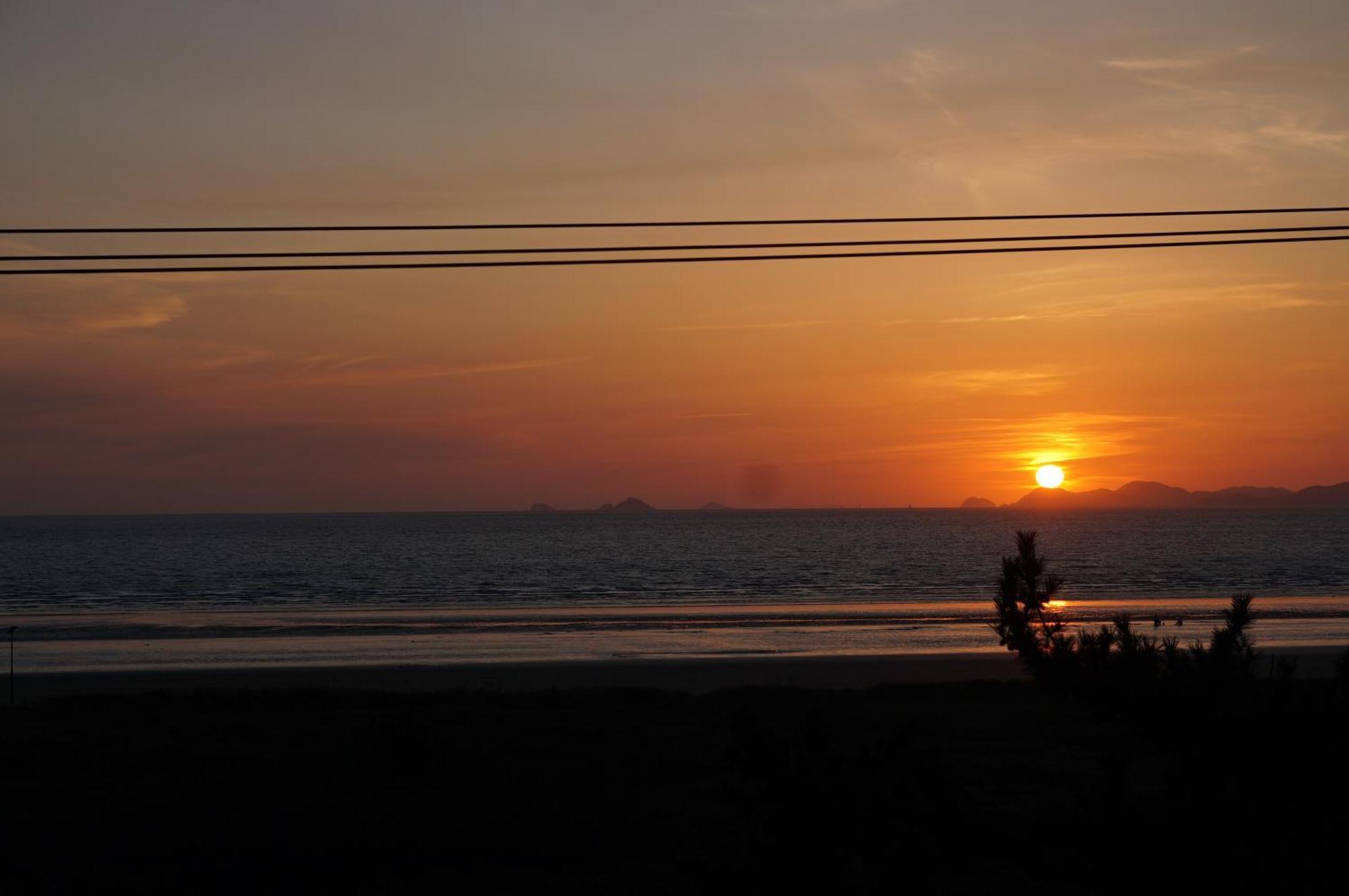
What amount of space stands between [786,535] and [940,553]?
55010 mm

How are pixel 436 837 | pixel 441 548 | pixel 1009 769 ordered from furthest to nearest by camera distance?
pixel 441 548 < pixel 1009 769 < pixel 436 837

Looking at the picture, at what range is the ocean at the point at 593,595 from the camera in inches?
1547

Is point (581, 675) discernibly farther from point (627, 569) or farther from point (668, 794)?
point (627, 569)

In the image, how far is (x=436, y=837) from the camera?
11.9 metres

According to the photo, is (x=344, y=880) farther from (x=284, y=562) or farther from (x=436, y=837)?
(x=284, y=562)

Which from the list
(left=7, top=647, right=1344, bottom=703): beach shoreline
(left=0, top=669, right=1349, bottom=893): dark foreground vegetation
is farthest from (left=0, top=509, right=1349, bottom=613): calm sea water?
(left=0, top=669, right=1349, bottom=893): dark foreground vegetation

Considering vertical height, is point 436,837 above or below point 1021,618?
below

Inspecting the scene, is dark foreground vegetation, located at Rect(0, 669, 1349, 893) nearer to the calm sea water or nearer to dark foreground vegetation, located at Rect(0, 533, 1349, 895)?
dark foreground vegetation, located at Rect(0, 533, 1349, 895)

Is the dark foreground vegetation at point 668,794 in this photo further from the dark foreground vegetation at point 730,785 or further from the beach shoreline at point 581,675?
the beach shoreline at point 581,675

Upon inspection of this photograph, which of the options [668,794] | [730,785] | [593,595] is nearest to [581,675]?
[668,794]

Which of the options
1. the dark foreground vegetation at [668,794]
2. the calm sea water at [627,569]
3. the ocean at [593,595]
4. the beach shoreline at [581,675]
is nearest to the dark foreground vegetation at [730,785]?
the dark foreground vegetation at [668,794]

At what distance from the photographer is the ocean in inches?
1547

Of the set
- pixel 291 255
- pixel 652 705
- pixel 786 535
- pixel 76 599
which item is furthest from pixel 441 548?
pixel 291 255

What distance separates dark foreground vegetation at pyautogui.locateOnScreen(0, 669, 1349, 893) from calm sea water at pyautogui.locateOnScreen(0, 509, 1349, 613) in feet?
129
